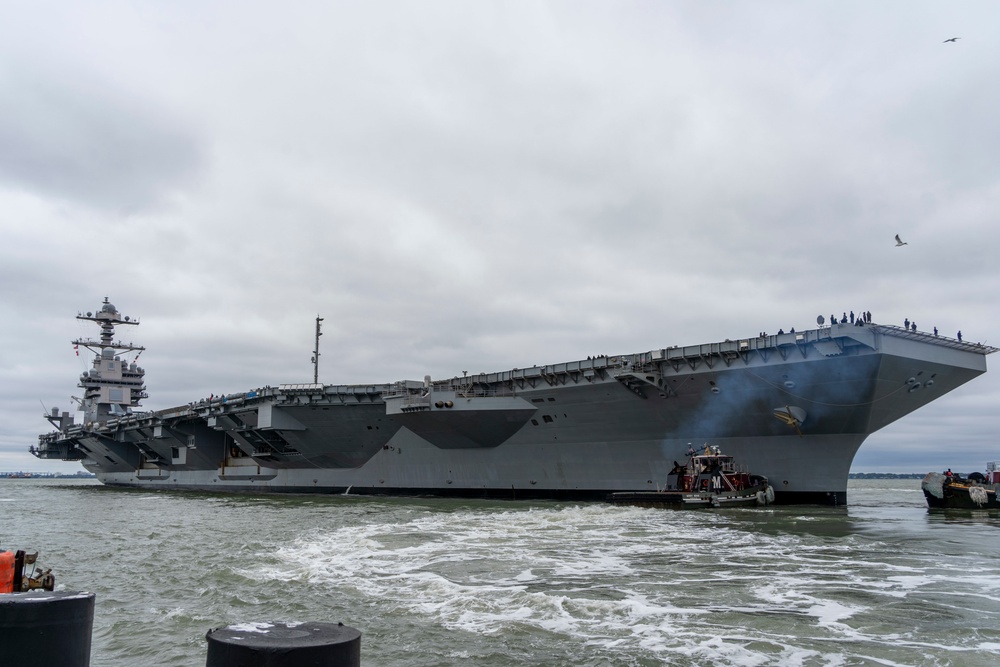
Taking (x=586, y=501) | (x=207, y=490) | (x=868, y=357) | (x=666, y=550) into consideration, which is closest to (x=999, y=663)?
(x=666, y=550)

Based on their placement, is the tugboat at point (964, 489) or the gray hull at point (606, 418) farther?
the tugboat at point (964, 489)

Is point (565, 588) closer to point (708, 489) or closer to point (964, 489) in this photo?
point (708, 489)

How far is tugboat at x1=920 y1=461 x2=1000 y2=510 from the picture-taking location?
2288cm

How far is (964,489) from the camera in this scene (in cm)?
2316

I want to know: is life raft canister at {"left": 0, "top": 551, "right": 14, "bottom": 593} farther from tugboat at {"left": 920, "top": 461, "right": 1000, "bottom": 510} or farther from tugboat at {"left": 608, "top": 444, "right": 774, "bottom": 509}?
tugboat at {"left": 920, "top": 461, "right": 1000, "bottom": 510}

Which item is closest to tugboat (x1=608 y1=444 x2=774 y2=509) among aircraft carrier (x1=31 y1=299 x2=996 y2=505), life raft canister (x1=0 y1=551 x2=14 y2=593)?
aircraft carrier (x1=31 y1=299 x2=996 y2=505)

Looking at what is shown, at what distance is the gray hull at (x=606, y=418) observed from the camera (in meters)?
19.8

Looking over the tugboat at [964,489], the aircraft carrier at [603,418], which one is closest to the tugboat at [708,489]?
the aircraft carrier at [603,418]

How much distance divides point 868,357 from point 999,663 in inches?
554

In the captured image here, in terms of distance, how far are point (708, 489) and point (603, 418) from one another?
162 inches

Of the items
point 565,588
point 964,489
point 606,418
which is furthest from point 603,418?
point 565,588

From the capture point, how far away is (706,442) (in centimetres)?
2323

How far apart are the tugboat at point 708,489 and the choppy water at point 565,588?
12.7 feet

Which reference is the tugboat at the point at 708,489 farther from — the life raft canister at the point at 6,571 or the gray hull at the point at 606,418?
the life raft canister at the point at 6,571
